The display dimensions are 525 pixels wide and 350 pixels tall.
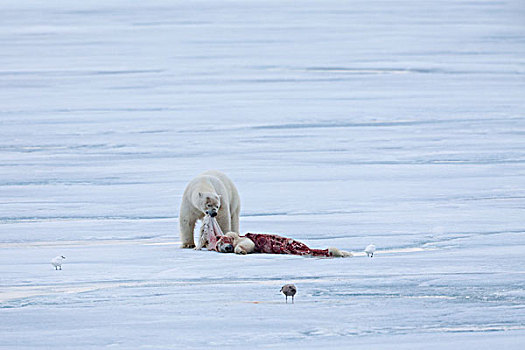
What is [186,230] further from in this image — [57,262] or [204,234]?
[57,262]

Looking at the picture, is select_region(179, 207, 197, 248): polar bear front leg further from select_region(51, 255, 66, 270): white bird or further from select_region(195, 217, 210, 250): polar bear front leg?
select_region(51, 255, 66, 270): white bird

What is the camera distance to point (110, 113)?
39.2 ft

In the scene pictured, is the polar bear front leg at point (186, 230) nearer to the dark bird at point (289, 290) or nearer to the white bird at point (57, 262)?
the white bird at point (57, 262)

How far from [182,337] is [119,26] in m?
19.3

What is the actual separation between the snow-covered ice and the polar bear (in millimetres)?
132

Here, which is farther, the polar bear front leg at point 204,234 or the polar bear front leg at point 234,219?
the polar bear front leg at point 234,219

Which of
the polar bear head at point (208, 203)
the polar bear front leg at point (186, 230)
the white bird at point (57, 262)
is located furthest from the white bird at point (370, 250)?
the white bird at point (57, 262)

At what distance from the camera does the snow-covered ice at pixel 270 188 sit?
14.1 ft

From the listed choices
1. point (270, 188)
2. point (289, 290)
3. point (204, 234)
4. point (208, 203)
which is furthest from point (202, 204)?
point (270, 188)

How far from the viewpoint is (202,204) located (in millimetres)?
5668

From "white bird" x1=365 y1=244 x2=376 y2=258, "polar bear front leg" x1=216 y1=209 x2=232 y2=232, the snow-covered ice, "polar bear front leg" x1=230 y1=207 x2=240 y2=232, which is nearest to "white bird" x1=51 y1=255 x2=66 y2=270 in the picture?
the snow-covered ice

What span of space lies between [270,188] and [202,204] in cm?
205

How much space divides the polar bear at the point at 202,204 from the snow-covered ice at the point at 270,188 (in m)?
0.13

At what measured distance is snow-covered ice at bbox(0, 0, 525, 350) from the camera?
4285 millimetres
